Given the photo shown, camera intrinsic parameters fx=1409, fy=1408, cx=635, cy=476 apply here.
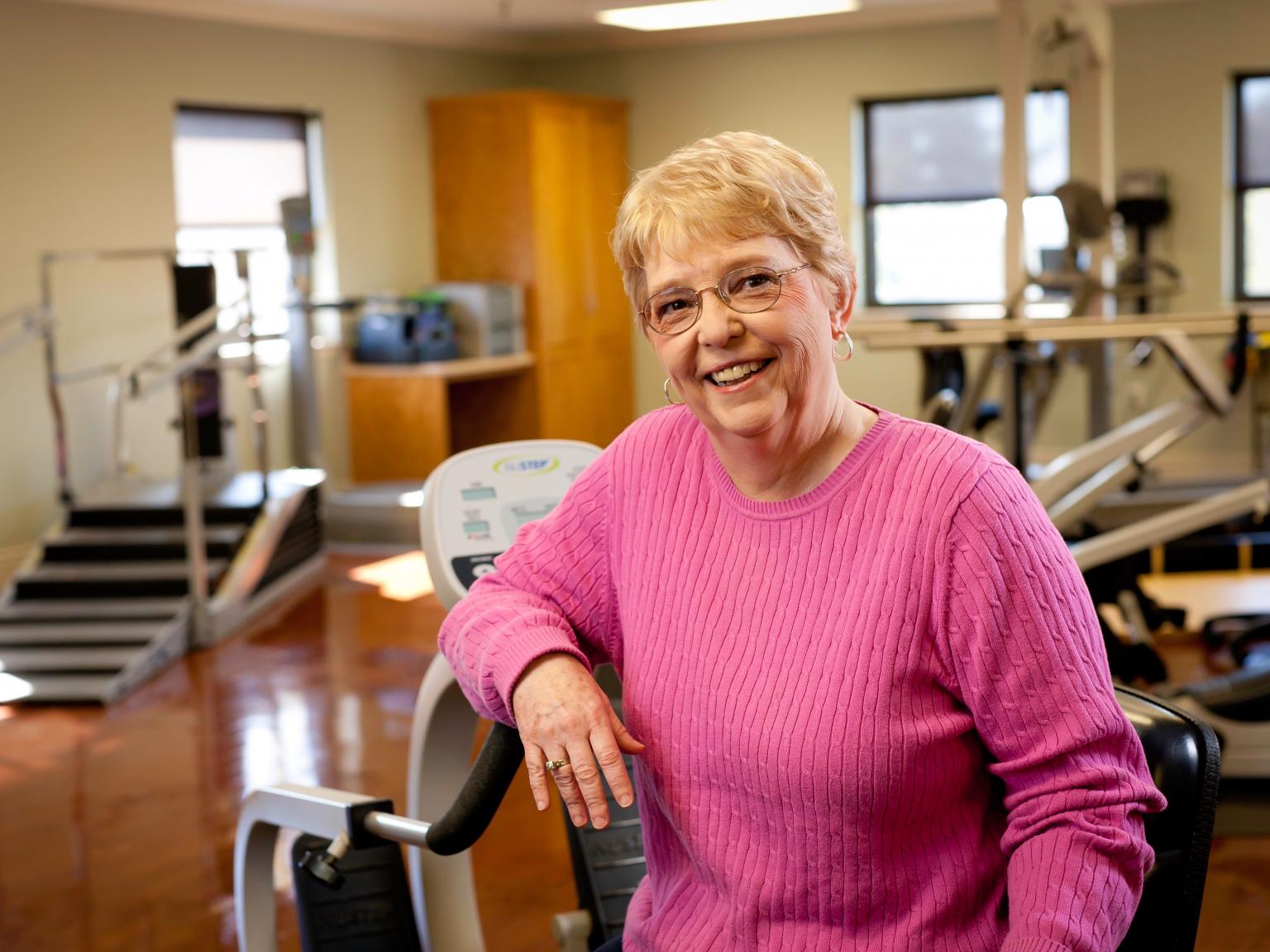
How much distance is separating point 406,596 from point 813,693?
4.80 m

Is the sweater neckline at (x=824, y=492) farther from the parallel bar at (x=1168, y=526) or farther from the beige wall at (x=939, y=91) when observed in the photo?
the beige wall at (x=939, y=91)

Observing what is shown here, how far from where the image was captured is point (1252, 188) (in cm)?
770

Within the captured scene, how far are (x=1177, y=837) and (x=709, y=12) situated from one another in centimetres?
592

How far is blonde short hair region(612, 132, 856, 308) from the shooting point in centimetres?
124

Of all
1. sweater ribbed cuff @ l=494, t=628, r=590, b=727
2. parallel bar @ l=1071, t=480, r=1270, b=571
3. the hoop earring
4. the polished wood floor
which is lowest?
the polished wood floor

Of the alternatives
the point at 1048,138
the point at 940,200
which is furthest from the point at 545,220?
the point at 1048,138

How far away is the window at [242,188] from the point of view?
6.96 meters

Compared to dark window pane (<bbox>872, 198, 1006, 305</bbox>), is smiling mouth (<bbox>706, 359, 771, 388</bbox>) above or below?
below

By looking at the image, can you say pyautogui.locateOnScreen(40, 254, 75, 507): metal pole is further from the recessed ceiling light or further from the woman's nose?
the woman's nose

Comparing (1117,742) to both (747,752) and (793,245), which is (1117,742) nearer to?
(747,752)

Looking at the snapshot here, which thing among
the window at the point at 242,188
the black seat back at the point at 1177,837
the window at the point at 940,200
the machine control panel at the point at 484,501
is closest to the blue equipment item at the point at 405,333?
the window at the point at 242,188

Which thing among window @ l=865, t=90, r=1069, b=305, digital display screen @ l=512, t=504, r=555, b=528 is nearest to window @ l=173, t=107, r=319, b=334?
window @ l=865, t=90, r=1069, b=305

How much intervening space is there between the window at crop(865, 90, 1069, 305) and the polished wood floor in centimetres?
426

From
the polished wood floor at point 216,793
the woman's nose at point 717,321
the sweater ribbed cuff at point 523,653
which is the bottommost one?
the polished wood floor at point 216,793
